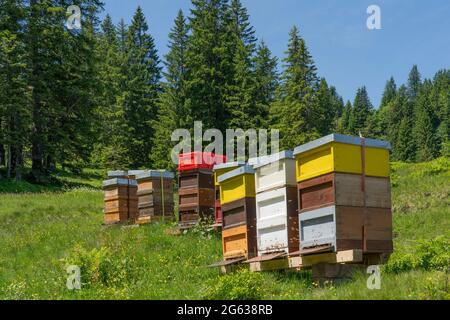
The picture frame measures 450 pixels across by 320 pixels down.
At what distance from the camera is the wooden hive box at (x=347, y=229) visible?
10258mm

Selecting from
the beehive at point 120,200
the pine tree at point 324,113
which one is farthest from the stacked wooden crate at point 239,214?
the pine tree at point 324,113

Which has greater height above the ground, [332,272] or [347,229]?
[347,229]

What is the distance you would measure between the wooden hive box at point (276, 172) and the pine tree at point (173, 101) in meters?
37.5

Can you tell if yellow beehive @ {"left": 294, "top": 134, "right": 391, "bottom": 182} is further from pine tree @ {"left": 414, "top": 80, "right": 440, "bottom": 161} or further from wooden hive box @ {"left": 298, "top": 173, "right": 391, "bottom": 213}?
pine tree @ {"left": 414, "top": 80, "right": 440, "bottom": 161}

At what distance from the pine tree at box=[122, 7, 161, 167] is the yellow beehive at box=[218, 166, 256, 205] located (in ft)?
152

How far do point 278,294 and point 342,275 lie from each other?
138 cm

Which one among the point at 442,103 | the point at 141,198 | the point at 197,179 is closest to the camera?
the point at 197,179

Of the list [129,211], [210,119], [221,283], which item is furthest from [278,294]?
[210,119]

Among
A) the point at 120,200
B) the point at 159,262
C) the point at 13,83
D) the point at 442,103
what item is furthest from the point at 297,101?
the point at 442,103

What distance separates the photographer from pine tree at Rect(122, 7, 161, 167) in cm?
6138

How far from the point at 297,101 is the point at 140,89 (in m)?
21.3

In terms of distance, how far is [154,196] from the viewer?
67.3ft

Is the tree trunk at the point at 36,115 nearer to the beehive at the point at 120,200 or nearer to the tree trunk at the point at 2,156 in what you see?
the tree trunk at the point at 2,156

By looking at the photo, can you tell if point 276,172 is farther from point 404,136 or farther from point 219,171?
point 404,136
